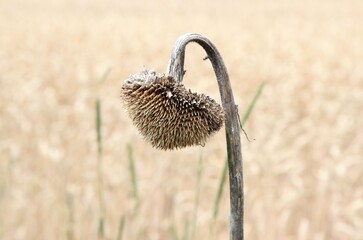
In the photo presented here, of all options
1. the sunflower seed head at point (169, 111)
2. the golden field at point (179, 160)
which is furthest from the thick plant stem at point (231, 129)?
the golden field at point (179, 160)

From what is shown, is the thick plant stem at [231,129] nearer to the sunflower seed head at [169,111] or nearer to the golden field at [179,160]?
the sunflower seed head at [169,111]

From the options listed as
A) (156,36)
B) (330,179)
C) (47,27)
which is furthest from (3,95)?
(47,27)

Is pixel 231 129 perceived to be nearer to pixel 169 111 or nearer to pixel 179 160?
pixel 169 111

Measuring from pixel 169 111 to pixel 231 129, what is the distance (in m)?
0.07

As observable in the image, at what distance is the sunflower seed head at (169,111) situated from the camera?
2.38ft

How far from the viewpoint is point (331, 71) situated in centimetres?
929

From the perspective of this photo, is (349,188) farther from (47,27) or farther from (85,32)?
(47,27)

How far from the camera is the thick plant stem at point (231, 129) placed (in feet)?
2.31

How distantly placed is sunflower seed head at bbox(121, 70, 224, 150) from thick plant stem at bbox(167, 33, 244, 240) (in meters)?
0.01

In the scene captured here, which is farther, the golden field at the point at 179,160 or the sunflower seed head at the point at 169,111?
the golden field at the point at 179,160

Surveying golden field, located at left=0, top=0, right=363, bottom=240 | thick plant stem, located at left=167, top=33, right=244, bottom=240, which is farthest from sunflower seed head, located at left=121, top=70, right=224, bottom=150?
golden field, located at left=0, top=0, right=363, bottom=240

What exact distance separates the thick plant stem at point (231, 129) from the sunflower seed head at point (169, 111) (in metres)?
0.01

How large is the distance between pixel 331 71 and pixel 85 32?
23.4 ft

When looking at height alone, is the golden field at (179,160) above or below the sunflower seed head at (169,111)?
above
